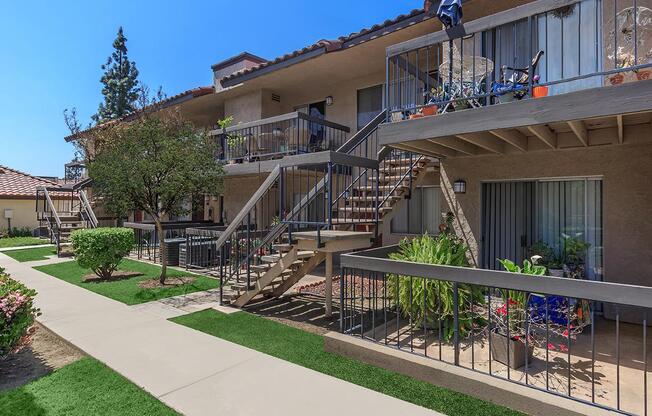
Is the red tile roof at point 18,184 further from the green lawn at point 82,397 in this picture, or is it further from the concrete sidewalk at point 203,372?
the green lawn at point 82,397

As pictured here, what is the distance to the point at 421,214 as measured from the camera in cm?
961

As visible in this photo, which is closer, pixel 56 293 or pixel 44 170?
pixel 56 293

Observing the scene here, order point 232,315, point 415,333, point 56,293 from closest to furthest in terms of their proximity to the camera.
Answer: point 415,333 → point 232,315 → point 56,293

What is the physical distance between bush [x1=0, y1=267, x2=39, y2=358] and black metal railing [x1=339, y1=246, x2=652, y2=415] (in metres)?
3.84

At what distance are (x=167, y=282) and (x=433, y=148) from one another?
7061 millimetres

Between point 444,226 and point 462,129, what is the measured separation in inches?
125

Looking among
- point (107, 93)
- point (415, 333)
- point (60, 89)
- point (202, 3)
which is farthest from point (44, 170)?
point (415, 333)

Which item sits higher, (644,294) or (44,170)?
(44,170)

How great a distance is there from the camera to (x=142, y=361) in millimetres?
4754

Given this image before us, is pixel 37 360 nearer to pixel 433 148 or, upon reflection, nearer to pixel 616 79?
pixel 433 148

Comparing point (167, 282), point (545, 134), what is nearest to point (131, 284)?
point (167, 282)

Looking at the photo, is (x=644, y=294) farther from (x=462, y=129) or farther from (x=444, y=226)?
(x=444, y=226)

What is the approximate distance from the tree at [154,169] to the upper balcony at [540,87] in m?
5.03

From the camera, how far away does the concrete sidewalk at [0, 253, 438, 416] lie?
3.66 meters
